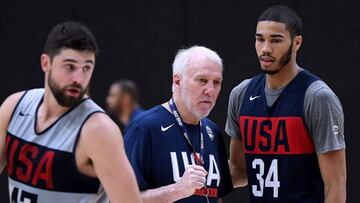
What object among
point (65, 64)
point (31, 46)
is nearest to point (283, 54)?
point (65, 64)

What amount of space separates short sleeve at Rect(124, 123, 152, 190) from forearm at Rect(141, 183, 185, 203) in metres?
0.08

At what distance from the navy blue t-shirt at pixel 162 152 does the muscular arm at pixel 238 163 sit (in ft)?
1.56

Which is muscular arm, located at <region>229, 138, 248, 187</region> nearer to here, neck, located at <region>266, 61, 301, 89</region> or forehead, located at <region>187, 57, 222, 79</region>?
neck, located at <region>266, 61, 301, 89</region>

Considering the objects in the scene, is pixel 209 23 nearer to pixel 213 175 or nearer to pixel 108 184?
pixel 213 175

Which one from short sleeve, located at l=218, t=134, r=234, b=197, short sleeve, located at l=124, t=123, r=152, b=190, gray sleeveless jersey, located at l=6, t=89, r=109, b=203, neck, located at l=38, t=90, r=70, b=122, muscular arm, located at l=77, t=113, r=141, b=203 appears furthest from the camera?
short sleeve, located at l=218, t=134, r=234, b=197

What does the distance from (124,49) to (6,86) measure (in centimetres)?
124

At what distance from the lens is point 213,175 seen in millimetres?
4664

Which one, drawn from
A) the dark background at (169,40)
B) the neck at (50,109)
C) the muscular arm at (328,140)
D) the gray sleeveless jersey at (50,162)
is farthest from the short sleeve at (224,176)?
the dark background at (169,40)

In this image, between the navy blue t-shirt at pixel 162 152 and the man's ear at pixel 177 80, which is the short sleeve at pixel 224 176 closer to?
the navy blue t-shirt at pixel 162 152

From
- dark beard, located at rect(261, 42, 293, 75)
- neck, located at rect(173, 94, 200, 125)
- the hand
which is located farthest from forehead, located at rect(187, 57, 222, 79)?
the hand

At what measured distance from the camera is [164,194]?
429cm

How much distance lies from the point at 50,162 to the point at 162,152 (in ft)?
3.16

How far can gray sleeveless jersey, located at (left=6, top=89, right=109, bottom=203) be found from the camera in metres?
3.64

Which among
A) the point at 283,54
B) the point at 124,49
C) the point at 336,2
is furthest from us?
the point at 124,49
